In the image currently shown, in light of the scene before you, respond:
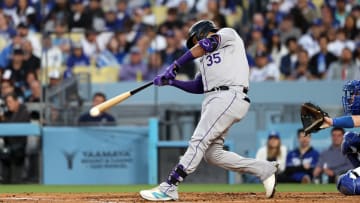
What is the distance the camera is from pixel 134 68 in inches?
600

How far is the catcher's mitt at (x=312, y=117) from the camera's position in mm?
8258

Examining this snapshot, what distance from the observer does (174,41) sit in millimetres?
16266

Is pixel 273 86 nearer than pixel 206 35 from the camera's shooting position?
No

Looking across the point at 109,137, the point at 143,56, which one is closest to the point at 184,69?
the point at 143,56

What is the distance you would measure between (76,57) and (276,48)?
3.93m

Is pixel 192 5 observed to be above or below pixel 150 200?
above

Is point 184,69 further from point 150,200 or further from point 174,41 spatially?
point 150,200

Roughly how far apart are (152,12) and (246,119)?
12.5 feet

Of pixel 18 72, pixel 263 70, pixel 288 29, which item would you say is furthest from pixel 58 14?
pixel 288 29

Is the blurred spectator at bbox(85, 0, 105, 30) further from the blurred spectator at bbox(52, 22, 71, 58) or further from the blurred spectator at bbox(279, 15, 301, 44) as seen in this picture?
the blurred spectator at bbox(279, 15, 301, 44)

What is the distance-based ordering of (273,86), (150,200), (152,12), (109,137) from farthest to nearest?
(152,12) → (273,86) → (109,137) → (150,200)

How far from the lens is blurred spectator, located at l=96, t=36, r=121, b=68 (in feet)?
50.5

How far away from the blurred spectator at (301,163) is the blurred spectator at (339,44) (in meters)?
3.26

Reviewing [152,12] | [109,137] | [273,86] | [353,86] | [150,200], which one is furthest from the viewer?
[152,12]
